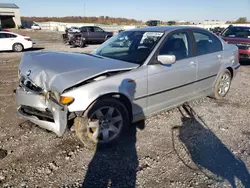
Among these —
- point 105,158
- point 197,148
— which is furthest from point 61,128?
point 197,148

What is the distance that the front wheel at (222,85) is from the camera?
4.88m

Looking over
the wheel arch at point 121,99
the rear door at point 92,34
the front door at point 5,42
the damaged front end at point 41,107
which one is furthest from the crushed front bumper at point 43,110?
the rear door at point 92,34

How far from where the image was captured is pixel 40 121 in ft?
10.1

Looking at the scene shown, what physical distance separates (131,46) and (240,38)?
7675 mm

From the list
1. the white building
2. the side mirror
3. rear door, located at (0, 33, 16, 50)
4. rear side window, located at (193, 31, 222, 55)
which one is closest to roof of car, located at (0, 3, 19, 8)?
the white building

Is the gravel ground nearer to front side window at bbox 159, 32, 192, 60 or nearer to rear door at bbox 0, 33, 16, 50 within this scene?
front side window at bbox 159, 32, 192, 60

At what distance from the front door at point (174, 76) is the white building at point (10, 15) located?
56.2m

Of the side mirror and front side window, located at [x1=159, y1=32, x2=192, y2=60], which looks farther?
front side window, located at [x1=159, y1=32, x2=192, y2=60]

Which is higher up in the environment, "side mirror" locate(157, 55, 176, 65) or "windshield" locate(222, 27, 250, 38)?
"windshield" locate(222, 27, 250, 38)

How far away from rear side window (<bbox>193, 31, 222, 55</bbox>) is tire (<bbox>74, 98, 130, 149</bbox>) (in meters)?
2.11

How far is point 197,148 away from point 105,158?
1.36 m

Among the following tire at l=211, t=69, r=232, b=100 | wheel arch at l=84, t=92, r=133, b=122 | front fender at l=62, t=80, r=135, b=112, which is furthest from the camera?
tire at l=211, t=69, r=232, b=100

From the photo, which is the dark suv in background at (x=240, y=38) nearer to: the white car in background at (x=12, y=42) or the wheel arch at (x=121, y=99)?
the wheel arch at (x=121, y=99)

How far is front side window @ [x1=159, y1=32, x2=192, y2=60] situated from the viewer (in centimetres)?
372
